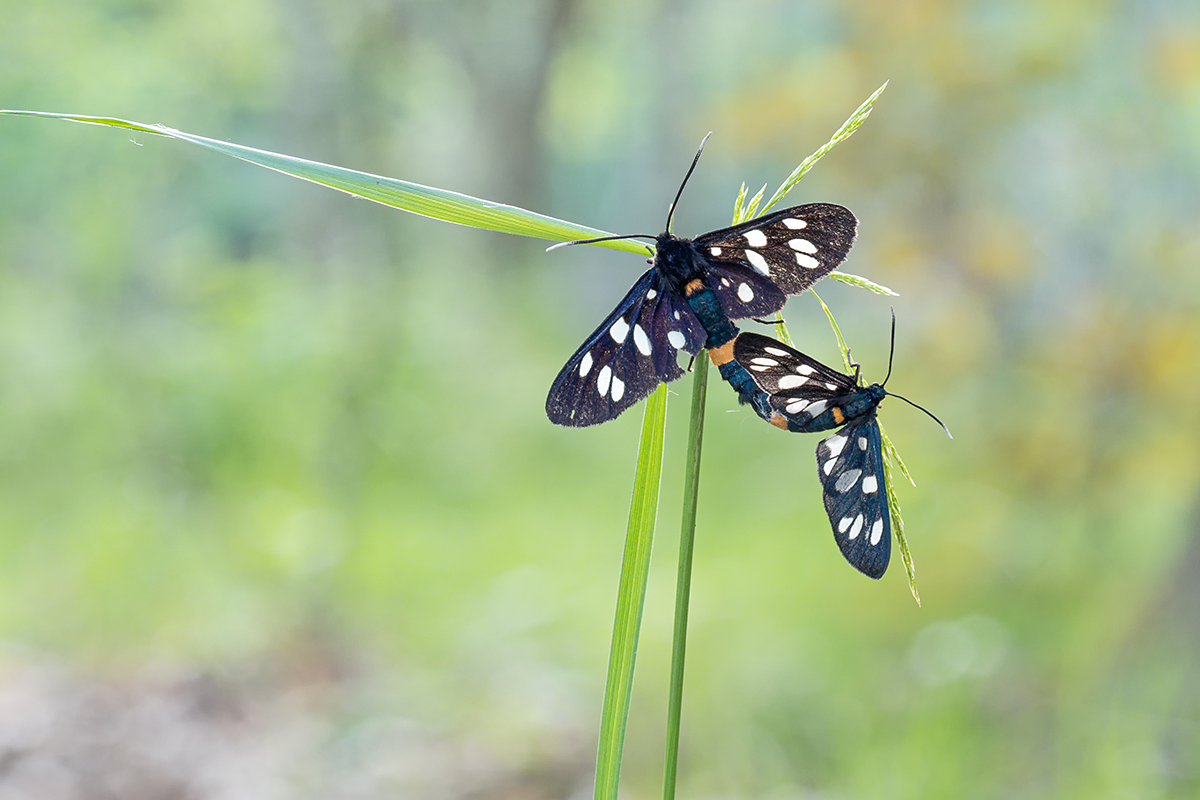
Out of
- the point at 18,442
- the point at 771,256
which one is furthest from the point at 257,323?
the point at 771,256

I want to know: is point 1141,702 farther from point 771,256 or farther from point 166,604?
point 166,604

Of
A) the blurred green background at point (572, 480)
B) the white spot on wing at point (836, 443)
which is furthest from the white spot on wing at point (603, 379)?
the blurred green background at point (572, 480)

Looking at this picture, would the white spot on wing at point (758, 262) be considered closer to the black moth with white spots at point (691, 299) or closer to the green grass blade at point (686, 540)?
the black moth with white spots at point (691, 299)

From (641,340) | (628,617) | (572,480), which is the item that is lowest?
(628,617)

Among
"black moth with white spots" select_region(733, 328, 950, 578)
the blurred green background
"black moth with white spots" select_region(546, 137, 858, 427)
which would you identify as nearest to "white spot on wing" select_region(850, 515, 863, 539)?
"black moth with white spots" select_region(733, 328, 950, 578)

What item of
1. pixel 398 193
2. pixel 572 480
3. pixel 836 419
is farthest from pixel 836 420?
pixel 572 480

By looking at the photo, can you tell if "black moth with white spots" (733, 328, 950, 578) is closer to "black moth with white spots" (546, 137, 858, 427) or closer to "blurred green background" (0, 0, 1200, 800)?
"black moth with white spots" (546, 137, 858, 427)

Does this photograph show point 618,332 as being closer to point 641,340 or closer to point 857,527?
point 641,340
